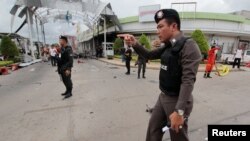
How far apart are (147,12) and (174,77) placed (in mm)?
28617

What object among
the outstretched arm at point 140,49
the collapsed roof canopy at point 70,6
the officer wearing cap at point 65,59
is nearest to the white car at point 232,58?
the collapsed roof canopy at point 70,6

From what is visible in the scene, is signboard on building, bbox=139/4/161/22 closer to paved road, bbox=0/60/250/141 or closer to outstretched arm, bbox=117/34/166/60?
paved road, bbox=0/60/250/141

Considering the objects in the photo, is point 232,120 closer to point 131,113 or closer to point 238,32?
point 131,113

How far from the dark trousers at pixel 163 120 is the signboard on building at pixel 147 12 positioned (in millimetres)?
27930

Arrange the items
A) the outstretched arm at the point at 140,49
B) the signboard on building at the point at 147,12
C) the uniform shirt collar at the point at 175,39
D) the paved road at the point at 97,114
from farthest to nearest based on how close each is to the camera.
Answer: the signboard on building at the point at 147,12 < the paved road at the point at 97,114 < the outstretched arm at the point at 140,49 < the uniform shirt collar at the point at 175,39

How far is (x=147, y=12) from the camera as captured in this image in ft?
96.3

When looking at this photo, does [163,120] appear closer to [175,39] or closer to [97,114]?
[175,39]

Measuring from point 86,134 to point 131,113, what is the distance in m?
1.43

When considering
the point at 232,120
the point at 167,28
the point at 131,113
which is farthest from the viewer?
the point at 131,113

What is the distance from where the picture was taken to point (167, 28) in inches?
85.8

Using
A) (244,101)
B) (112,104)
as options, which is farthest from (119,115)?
(244,101)

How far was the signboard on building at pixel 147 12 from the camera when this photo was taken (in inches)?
1136

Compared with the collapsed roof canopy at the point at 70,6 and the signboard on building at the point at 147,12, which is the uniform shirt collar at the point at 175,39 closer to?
the collapsed roof canopy at the point at 70,6

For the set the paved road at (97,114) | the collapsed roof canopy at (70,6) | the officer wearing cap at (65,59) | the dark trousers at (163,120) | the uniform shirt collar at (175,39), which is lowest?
Answer: the paved road at (97,114)
